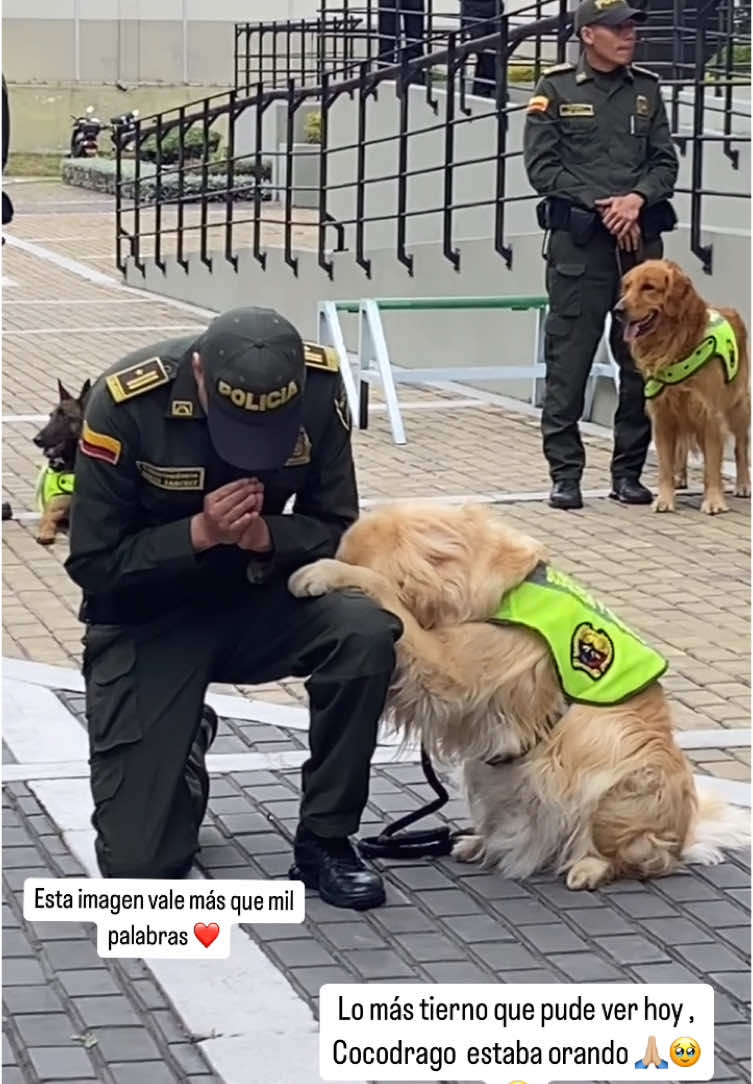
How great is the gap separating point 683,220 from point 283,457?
7.99 metres

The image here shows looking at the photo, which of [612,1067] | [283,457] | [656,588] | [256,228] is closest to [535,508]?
[656,588]

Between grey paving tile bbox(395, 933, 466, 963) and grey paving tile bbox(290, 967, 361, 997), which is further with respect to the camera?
grey paving tile bbox(395, 933, 466, 963)

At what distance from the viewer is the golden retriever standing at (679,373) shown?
9.15 m

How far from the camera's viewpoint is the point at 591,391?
11688 mm

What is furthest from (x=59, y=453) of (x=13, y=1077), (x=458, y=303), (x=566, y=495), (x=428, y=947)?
(x=13, y=1077)

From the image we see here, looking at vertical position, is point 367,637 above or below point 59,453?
above

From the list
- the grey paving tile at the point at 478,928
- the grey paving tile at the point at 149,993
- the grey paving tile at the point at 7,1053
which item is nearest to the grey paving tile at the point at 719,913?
the grey paving tile at the point at 478,928

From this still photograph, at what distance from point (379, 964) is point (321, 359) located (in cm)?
144

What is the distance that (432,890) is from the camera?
16.0ft

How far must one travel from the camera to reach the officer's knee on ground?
461 cm

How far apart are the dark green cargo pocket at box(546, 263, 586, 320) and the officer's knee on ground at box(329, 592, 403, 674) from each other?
16.3 ft

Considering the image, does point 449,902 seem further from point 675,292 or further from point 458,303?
point 458,303

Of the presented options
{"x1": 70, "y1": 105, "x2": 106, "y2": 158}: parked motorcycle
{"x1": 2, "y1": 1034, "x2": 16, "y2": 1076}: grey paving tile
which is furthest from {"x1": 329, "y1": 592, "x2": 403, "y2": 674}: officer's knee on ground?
{"x1": 70, "y1": 105, "x2": 106, "y2": 158}: parked motorcycle

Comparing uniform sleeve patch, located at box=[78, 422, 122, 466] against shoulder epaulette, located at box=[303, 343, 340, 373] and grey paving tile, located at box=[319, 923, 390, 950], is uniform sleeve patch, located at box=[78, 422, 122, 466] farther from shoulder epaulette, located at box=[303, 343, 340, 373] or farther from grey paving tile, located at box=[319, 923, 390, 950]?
grey paving tile, located at box=[319, 923, 390, 950]
